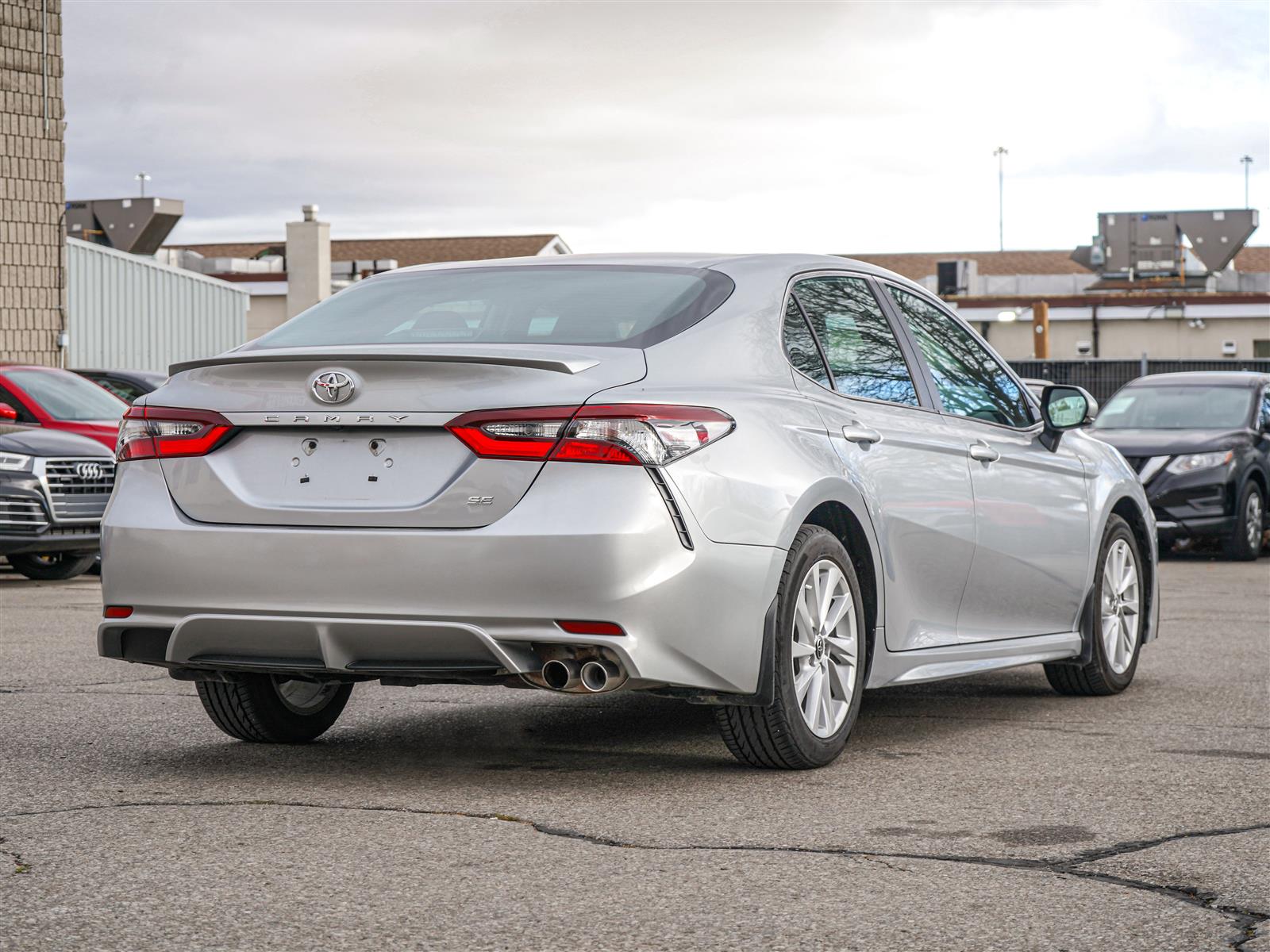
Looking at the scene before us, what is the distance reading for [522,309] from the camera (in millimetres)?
5941

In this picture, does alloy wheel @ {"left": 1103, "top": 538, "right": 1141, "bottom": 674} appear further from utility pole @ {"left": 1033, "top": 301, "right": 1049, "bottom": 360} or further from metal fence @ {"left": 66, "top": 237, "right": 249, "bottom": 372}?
utility pole @ {"left": 1033, "top": 301, "right": 1049, "bottom": 360}

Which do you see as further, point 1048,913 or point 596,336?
point 596,336

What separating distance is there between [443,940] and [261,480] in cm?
200

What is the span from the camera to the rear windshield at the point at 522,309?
5.72 metres

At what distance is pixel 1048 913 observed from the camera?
4.08 meters

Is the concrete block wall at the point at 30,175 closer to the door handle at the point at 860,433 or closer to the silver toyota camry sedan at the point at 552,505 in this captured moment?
the silver toyota camry sedan at the point at 552,505

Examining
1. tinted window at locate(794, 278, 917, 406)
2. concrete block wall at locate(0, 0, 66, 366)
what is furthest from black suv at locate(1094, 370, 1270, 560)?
concrete block wall at locate(0, 0, 66, 366)

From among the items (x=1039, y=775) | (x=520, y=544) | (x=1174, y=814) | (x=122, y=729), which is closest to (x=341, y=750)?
(x=122, y=729)

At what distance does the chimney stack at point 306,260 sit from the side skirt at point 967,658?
4047 cm

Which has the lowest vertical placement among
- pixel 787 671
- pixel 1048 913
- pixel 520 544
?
pixel 1048 913

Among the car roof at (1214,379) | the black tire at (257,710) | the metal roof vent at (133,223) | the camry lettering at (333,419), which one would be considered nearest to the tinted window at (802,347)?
the camry lettering at (333,419)

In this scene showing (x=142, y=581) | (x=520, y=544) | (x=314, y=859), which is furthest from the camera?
(x=142, y=581)

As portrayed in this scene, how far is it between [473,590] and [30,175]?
942 inches

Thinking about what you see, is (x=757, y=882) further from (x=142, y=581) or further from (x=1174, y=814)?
(x=142, y=581)
